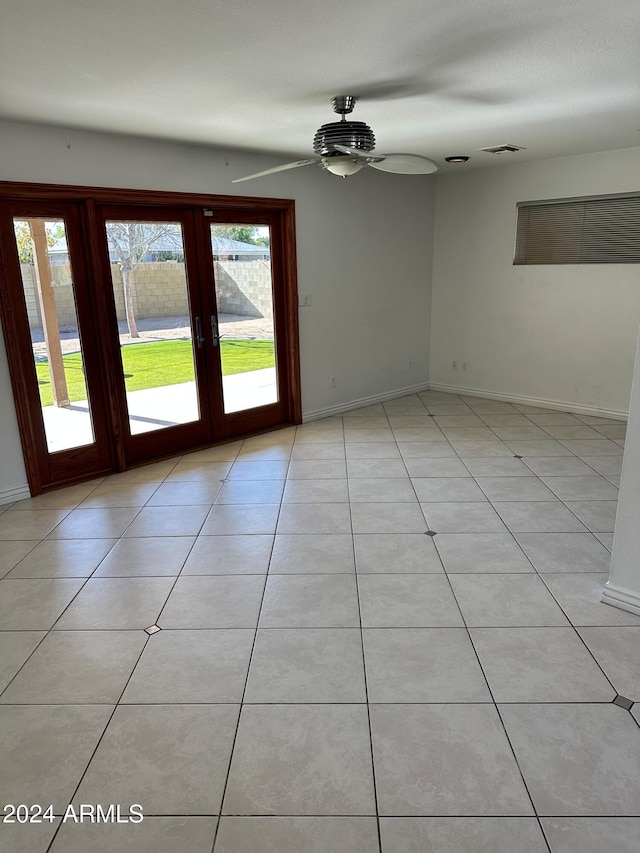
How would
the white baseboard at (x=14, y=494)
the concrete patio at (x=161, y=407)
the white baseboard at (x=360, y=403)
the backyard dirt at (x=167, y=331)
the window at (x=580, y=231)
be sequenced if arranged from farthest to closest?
the white baseboard at (x=360, y=403) → the window at (x=580, y=231) → the concrete patio at (x=161, y=407) → the backyard dirt at (x=167, y=331) → the white baseboard at (x=14, y=494)

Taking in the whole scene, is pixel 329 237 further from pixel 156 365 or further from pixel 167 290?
pixel 156 365

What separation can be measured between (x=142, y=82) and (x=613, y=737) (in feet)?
11.6

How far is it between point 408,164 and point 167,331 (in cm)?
250

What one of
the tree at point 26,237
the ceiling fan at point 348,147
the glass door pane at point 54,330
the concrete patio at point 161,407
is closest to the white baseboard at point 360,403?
the concrete patio at point 161,407

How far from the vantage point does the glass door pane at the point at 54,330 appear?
3.87 metres

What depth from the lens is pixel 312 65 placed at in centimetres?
262

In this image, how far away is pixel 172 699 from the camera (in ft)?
7.07

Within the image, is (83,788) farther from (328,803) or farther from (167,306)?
(167,306)

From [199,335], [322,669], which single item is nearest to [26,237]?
[199,335]

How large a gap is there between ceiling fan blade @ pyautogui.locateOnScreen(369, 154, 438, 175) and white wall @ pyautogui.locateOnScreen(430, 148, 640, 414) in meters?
3.17

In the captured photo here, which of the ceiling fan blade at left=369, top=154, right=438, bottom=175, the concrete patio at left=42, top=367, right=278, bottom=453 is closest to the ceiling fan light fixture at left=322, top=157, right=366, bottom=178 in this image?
the ceiling fan blade at left=369, top=154, right=438, bottom=175

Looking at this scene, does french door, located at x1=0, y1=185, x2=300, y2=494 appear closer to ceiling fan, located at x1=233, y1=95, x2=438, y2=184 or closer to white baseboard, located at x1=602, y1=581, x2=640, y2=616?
ceiling fan, located at x1=233, y1=95, x2=438, y2=184

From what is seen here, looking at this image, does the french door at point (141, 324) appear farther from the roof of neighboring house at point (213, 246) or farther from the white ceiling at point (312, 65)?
the white ceiling at point (312, 65)

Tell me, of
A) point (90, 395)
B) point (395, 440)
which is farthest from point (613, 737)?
point (90, 395)
